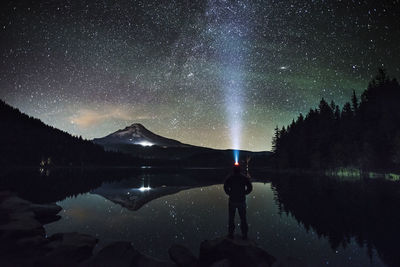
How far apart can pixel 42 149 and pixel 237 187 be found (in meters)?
159

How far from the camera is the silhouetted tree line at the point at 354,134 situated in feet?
170

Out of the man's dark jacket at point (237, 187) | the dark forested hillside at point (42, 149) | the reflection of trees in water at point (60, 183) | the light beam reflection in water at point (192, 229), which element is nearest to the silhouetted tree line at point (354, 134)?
the reflection of trees in water at point (60, 183)

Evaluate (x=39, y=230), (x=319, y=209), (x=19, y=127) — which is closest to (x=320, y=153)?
(x=319, y=209)

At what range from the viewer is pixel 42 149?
5669 inches

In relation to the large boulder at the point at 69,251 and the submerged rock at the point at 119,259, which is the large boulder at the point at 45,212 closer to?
the large boulder at the point at 69,251

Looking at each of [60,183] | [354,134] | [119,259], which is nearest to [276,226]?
[119,259]

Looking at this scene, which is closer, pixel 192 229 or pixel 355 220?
pixel 192 229

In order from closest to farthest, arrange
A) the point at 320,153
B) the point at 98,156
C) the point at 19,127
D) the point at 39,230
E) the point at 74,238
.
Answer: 1. the point at 74,238
2. the point at 39,230
3. the point at 320,153
4. the point at 19,127
5. the point at 98,156

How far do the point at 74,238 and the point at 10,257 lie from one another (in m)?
2.17

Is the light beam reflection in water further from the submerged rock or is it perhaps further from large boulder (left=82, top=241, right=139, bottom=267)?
large boulder (left=82, top=241, right=139, bottom=267)

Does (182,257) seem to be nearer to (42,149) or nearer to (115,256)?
(115,256)

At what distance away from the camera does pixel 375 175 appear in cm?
5572

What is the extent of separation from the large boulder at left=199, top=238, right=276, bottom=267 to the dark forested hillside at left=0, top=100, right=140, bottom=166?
452 ft

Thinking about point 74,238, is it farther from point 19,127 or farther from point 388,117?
point 19,127
